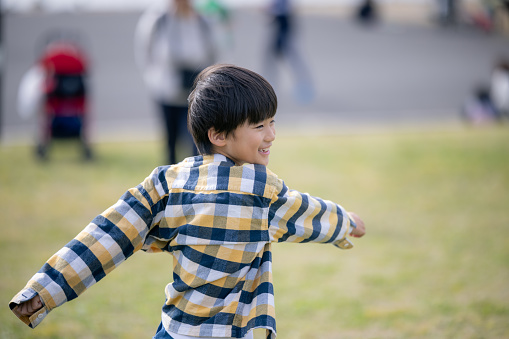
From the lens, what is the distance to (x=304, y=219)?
1.93 meters

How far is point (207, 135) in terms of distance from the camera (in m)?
1.89

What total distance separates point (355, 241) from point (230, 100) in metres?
3.07

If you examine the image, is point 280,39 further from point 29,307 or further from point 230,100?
point 29,307

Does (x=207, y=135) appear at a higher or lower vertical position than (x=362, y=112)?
lower

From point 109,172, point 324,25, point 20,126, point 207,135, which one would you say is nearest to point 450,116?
point 109,172

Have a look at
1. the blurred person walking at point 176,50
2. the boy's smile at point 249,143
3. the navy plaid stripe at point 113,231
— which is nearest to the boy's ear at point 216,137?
the boy's smile at point 249,143

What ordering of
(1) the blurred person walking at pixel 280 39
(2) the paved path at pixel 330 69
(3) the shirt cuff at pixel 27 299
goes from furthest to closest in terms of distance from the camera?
(1) the blurred person walking at pixel 280 39, (2) the paved path at pixel 330 69, (3) the shirt cuff at pixel 27 299

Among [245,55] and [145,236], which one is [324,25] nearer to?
[245,55]

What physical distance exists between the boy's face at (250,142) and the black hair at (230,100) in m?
0.02

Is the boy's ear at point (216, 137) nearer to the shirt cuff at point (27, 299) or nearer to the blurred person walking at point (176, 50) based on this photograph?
the shirt cuff at point (27, 299)

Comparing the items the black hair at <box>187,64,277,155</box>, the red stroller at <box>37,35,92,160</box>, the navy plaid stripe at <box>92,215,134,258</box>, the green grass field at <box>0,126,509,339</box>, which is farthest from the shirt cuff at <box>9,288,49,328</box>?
the red stroller at <box>37,35,92,160</box>

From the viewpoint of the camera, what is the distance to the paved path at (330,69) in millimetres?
9898

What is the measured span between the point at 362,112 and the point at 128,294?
7509mm

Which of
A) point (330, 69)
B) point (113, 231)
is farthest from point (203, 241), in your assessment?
point (330, 69)
